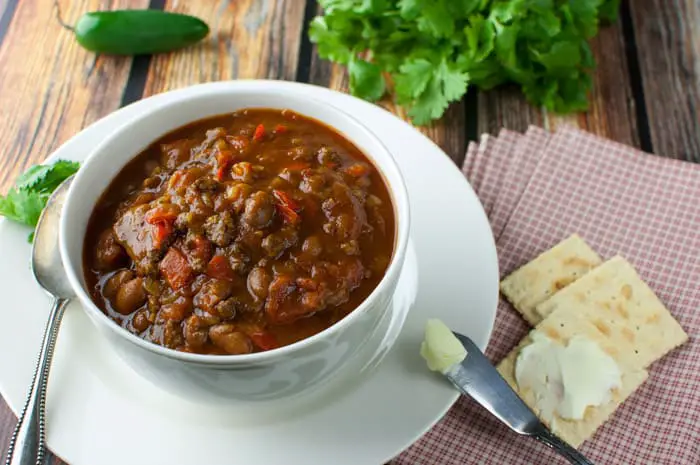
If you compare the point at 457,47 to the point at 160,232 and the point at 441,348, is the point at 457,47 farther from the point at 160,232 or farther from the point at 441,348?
the point at 160,232

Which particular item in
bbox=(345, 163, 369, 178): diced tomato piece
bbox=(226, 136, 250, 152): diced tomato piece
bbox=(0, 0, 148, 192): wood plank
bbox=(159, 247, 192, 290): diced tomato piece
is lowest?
bbox=(0, 0, 148, 192): wood plank

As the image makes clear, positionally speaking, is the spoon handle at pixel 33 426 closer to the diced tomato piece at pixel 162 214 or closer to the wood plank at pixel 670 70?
the diced tomato piece at pixel 162 214

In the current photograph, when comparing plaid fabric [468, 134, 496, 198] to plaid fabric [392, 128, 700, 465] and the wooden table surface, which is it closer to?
plaid fabric [392, 128, 700, 465]

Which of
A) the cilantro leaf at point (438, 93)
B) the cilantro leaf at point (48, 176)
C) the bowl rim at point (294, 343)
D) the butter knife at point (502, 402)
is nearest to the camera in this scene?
the bowl rim at point (294, 343)

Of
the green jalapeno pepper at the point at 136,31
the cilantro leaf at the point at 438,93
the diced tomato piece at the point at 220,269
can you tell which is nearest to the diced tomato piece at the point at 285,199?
the diced tomato piece at the point at 220,269

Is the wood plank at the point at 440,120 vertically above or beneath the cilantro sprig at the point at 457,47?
beneath

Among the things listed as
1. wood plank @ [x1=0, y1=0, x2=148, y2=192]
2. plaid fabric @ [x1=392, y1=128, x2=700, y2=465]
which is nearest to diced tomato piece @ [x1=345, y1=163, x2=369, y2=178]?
plaid fabric @ [x1=392, y1=128, x2=700, y2=465]
